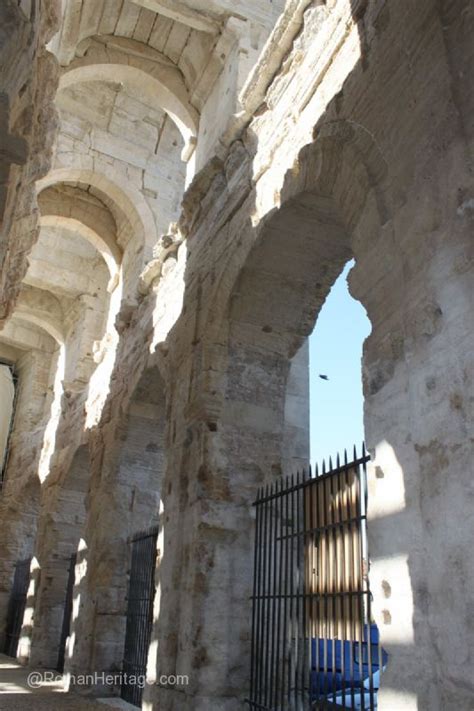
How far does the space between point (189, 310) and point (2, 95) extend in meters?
4.30

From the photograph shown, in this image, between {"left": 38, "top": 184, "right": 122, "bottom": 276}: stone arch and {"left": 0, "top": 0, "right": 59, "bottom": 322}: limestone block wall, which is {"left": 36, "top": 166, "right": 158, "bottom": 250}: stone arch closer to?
{"left": 38, "top": 184, "right": 122, "bottom": 276}: stone arch

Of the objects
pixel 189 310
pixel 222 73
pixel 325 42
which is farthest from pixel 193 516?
pixel 222 73

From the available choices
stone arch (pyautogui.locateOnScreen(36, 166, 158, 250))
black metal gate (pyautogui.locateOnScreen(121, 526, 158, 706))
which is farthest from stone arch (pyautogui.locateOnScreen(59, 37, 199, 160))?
black metal gate (pyautogui.locateOnScreen(121, 526, 158, 706))

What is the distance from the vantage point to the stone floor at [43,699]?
699 cm

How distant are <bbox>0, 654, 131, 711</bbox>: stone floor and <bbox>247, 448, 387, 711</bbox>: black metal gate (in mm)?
2896

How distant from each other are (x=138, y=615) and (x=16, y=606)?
7606 millimetres

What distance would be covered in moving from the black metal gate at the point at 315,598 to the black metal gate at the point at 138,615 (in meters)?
2.25

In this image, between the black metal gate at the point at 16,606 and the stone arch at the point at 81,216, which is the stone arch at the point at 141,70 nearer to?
the stone arch at the point at 81,216

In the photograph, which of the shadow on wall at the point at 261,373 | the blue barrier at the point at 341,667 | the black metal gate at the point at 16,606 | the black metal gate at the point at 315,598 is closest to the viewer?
the shadow on wall at the point at 261,373

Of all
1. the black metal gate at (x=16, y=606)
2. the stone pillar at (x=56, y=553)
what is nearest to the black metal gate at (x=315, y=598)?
the stone pillar at (x=56, y=553)

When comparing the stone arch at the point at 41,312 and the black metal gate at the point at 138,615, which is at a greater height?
the stone arch at the point at 41,312

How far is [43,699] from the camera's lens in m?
7.58

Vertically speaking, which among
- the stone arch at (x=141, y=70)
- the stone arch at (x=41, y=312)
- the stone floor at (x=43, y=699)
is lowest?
the stone floor at (x=43, y=699)

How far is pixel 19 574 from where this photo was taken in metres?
14.3
